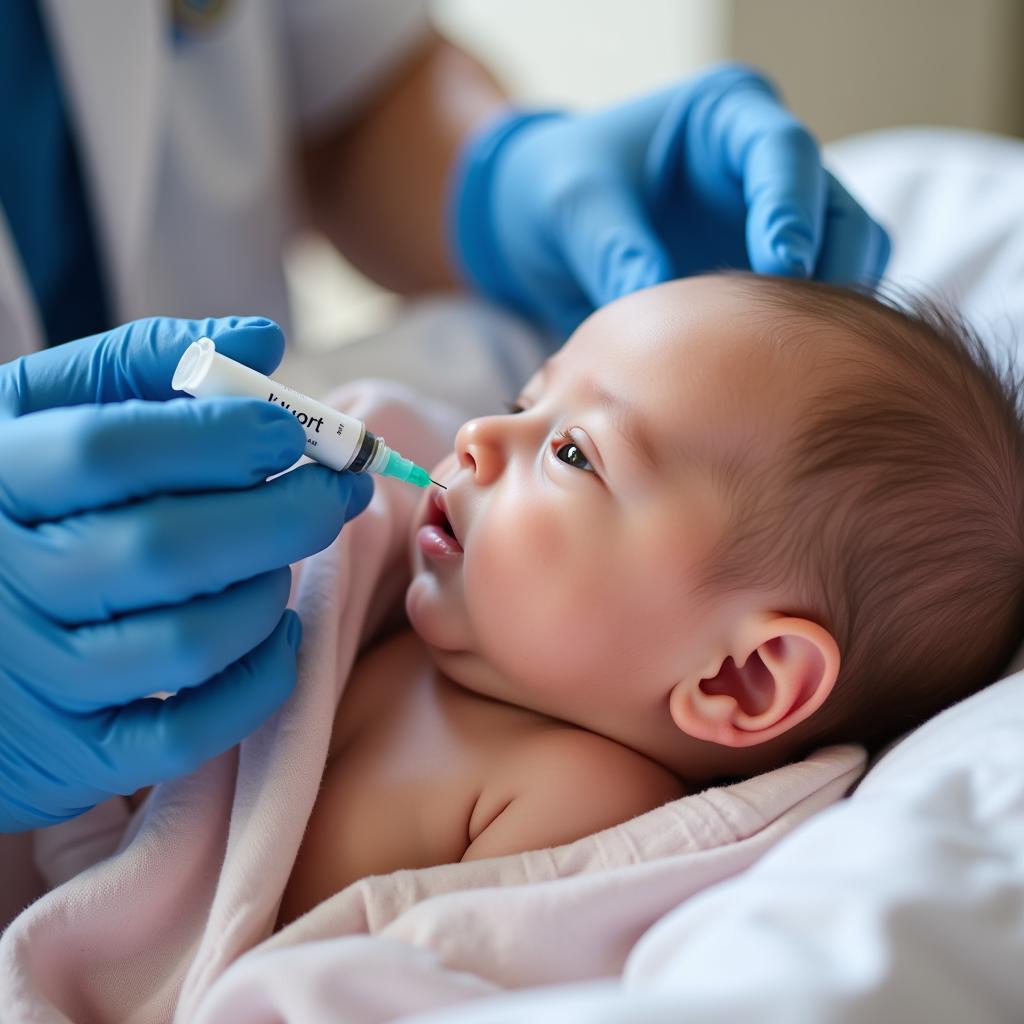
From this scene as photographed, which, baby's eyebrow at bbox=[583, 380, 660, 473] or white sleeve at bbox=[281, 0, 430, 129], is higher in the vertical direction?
white sleeve at bbox=[281, 0, 430, 129]

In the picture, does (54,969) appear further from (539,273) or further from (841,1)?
(841,1)

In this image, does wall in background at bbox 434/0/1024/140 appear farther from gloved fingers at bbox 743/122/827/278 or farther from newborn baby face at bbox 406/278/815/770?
newborn baby face at bbox 406/278/815/770

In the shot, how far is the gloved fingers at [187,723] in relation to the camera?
73cm

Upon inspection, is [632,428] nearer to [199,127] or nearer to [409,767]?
[409,767]

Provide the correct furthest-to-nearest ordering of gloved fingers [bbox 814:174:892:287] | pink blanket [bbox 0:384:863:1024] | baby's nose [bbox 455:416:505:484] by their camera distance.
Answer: gloved fingers [bbox 814:174:892:287] → baby's nose [bbox 455:416:505:484] → pink blanket [bbox 0:384:863:1024]

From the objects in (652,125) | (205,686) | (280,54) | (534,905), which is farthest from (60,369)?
(280,54)

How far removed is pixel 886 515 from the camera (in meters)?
0.77

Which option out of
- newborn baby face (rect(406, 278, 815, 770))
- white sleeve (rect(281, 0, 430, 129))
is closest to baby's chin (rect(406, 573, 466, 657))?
newborn baby face (rect(406, 278, 815, 770))

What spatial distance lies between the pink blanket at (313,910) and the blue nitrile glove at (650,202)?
0.45m

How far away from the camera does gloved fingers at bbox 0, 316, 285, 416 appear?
779 millimetres

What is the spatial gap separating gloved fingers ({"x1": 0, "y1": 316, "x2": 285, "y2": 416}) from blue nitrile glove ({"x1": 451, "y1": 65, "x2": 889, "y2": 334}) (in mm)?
392

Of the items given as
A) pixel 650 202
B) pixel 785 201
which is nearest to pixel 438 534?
pixel 785 201

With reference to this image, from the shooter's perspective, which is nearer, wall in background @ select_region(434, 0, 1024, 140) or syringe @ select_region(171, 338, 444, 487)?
syringe @ select_region(171, 338, 444, 487)

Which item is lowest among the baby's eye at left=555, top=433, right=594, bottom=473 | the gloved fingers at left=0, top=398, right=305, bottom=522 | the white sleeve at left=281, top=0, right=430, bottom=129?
the baby's eye at left=555, top=433, right=594, bottom=473
